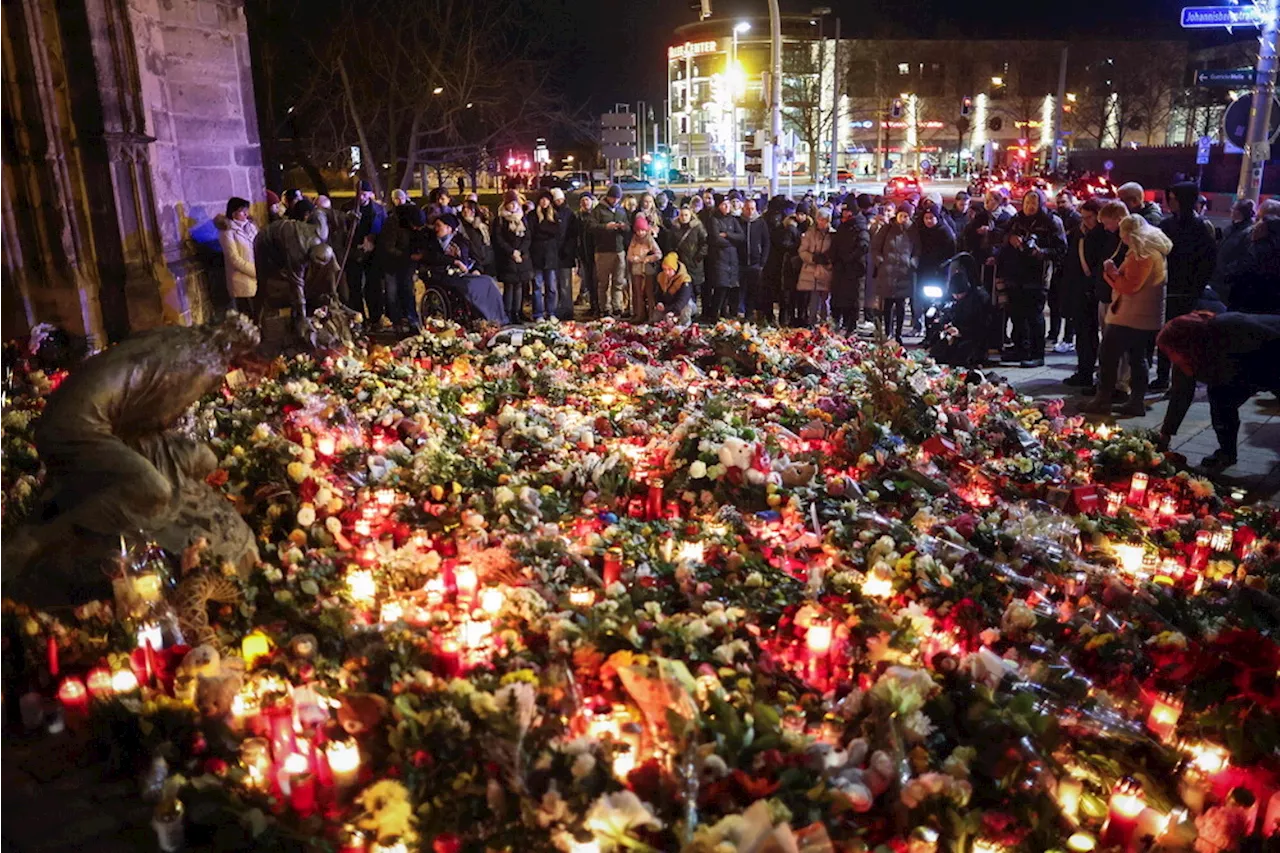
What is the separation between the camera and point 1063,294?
10250mm

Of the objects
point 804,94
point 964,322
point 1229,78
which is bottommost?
point 964,322

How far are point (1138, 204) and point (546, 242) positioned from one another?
6.94 m

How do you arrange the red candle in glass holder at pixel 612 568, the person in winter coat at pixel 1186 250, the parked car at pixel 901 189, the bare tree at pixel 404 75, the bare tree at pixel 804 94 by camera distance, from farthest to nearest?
the bare tree at pixel 804 94
the bare tree at pixel 404 75
the parked car at pixel 901 189
the person in winter coat at pixel 1186 250
the red candle in glass holder at pixel 612 568

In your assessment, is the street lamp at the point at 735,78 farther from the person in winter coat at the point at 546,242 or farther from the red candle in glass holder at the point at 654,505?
the red candle in glass holder at the point at 654,505

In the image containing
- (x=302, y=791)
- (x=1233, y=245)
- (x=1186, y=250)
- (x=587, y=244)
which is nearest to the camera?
(x=302, y=791)

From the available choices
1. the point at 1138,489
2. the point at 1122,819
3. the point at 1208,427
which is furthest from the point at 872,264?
the point at 1122,819

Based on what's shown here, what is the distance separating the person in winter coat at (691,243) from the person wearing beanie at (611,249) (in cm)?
93

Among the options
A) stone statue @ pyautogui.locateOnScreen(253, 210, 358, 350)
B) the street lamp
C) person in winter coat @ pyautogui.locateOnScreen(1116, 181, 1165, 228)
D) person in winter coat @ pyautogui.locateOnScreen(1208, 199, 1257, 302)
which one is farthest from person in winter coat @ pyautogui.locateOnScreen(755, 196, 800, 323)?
the street lamp

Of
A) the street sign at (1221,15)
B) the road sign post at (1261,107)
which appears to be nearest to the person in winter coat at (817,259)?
the road sign post at (1261,107)

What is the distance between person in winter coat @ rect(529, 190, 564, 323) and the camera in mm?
13023

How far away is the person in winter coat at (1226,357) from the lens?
270 inches

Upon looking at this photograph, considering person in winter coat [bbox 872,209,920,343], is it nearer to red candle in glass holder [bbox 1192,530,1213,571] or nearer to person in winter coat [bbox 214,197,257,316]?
red candle in glass holder [bbox 1192,530,1213,571]

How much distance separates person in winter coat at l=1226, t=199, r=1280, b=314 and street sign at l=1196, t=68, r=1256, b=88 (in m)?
6.03

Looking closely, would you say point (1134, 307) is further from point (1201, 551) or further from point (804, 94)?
point (804, 94)
